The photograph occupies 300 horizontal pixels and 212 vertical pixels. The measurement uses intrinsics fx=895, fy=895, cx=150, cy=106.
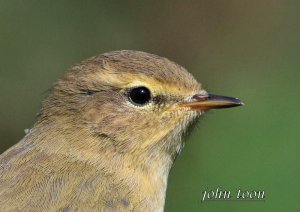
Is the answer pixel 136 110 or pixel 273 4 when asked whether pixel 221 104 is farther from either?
pixel 273 4

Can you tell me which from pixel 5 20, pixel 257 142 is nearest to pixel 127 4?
pixel 5 20

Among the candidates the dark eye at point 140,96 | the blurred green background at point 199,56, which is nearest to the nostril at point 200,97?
the dark eye at point 140,96

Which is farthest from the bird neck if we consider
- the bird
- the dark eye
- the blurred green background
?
the blurred green background

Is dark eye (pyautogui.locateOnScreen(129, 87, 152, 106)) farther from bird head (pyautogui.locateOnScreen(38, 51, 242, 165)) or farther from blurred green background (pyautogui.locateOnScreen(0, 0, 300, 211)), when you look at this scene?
blurred green background (pyautogui.locateOnScreen(0, 0, 300, 211))

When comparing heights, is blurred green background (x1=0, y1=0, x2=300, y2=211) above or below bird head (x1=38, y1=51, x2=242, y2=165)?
above

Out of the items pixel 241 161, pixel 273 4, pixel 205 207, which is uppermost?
pixel 273 4

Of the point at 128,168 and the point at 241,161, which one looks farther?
the point at 241,161

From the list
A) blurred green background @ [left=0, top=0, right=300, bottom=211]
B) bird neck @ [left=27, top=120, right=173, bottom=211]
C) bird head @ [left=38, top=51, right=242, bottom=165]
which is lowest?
bird neck @ [left=27, top=120, right=173, bottom=211]
